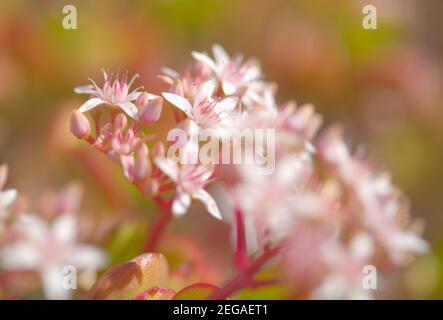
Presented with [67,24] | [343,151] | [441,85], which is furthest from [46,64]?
[441,85]

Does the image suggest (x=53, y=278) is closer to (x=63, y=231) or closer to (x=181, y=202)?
(x=63, y=231)

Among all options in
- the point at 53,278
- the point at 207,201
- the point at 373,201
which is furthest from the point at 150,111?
the point at 373,201

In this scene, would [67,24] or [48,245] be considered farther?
[67,24]

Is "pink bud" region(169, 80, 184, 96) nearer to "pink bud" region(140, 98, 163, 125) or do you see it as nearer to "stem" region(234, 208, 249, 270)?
"pink bud" region(140, 98, 163, 125)

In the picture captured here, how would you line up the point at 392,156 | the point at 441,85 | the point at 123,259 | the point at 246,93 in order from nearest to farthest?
the point at 246,93
the point at 123,259
the point at 392,156
the point at 441,85

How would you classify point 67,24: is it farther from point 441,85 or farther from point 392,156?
point 441,85

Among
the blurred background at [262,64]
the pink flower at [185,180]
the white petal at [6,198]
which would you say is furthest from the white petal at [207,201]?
the blurred background at [262,64]
